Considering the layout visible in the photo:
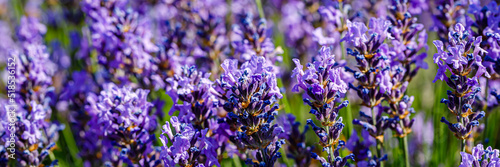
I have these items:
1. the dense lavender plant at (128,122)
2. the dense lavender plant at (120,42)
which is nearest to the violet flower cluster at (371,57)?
the dense lavender plant at (128,122)

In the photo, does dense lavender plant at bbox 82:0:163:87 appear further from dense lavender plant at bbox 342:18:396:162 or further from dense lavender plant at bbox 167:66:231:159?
→ dense lavender plant at bbox 342:18:396:162

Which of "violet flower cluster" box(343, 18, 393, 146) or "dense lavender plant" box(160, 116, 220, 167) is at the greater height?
"violet flower cluster" box(343, 18, 393, 146)

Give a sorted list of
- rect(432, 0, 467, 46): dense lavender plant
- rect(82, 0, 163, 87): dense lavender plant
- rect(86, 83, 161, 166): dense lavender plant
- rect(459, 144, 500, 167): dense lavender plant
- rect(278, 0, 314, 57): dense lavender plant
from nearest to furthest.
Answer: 1. rect(459, 144, 500, 167): dense lavender plant
2. rect(86, 83, 161, 166): dense lavender plant
3. rect(432, 0, 467, 46): dense lavender plant
4. rect(82, 0, 163, 87): dense lavender plant
5. rect(278, 0, 314, 57): dense lavender plant

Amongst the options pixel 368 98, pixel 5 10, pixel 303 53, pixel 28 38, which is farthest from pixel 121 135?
pixel 5 10

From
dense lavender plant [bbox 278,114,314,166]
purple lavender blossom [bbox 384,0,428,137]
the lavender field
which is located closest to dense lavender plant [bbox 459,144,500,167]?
the lavender field

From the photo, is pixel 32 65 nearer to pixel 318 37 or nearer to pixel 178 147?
pixel 178 147

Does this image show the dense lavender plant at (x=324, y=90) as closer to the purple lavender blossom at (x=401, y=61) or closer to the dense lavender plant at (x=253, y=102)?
the dense lavender plant at (x=253, y=102)
